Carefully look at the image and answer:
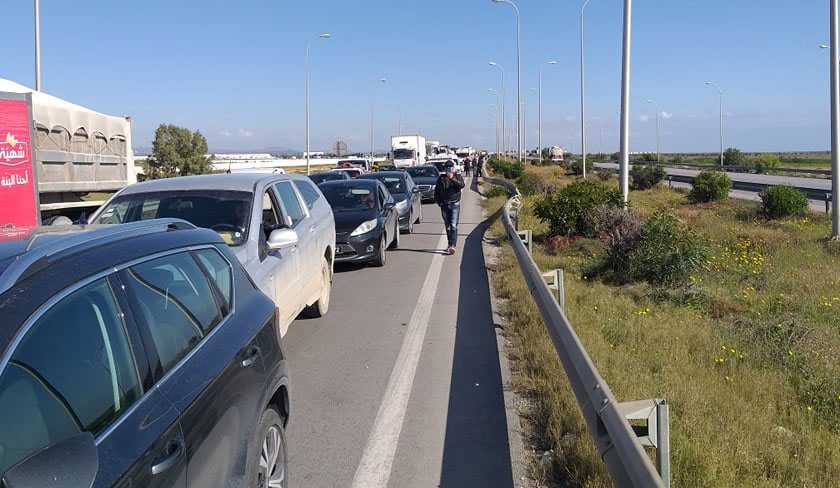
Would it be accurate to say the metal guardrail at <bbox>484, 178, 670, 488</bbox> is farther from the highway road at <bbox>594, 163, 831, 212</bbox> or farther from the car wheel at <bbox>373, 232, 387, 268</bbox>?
the highway road at <bbox>594, 163, 831, 212</bbox>

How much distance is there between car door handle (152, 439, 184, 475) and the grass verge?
2.40 meters

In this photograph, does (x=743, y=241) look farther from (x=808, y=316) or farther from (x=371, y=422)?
(x=371, y=422)

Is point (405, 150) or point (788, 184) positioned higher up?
point (405, 150)

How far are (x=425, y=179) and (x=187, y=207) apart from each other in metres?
26.3

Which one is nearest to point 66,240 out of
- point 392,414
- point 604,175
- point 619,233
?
point 392,414

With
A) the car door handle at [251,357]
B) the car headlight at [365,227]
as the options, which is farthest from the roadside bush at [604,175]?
the car door handle at [251,357]

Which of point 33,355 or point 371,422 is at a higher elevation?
point 33,355

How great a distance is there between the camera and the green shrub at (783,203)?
19.0 metres

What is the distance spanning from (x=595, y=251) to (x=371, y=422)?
29.3 feet

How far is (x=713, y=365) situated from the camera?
6609mm

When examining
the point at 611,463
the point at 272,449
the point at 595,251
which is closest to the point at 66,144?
the point at 595,251

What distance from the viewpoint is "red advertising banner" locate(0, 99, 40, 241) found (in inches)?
390

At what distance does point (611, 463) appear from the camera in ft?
11.8

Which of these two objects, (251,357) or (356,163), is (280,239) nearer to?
(251,357)
